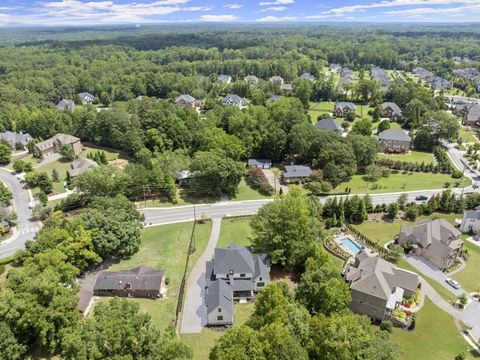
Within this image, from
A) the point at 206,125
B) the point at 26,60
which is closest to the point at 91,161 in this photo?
the point at 206,125

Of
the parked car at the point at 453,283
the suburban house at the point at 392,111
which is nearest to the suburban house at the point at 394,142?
the suburban house at the point at 392,111

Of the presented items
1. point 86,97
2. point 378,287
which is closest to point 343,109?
point 378,287

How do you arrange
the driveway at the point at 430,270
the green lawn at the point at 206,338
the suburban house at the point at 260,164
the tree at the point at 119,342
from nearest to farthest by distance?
the tree at the point at 119,342, the green lawn at the point at 206,338, the driveway at the point at 430,270, the suburban house at the point at 260,164

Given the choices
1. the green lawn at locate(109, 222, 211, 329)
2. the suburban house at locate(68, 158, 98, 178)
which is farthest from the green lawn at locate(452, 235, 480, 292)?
the suburban house at locate(68, 158, 98, 178)

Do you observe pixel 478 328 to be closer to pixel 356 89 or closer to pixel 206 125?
pixel 206 125

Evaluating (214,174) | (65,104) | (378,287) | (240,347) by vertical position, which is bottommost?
(65,104)

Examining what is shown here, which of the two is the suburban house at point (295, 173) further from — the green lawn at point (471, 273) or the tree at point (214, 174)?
the green lawn at point (471, 273)

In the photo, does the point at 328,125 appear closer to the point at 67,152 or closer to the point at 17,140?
the point at 67,152
